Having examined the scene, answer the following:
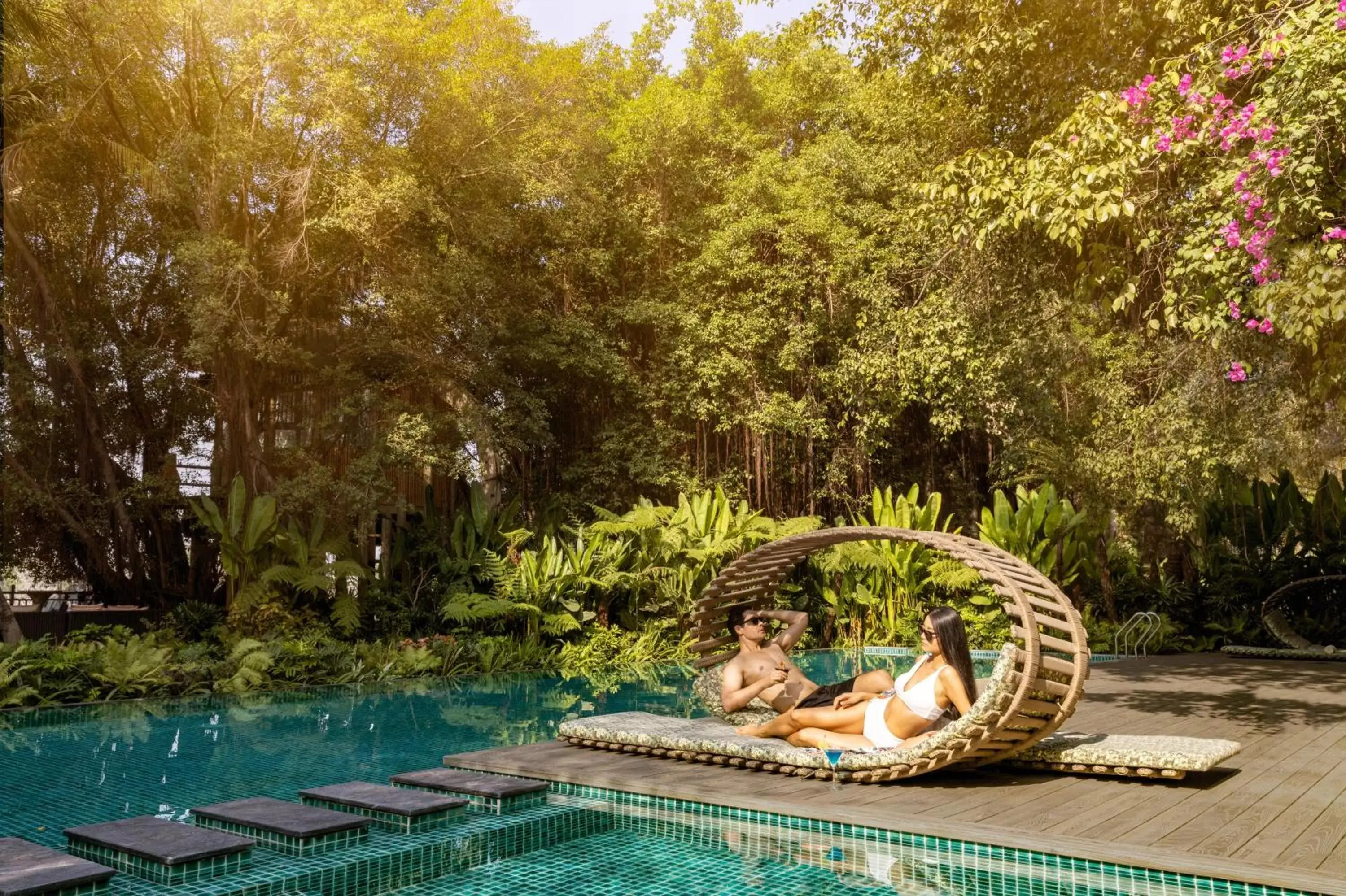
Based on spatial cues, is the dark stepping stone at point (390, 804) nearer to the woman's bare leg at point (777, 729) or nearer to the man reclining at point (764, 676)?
the woman's bare leg at point (777, 729)

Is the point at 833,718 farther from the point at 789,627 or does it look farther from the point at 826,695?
the point at 789,627

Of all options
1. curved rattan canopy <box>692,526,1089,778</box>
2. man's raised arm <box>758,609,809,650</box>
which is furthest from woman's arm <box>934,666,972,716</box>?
man's raised arm <box>758,609,809,650</box>

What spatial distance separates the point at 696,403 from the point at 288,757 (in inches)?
353

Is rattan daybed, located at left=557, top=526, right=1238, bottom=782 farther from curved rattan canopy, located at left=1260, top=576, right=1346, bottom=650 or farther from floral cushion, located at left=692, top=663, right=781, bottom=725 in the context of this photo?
curved rattan canopy, located at left=1260, top=576, right=1346, bottom=650

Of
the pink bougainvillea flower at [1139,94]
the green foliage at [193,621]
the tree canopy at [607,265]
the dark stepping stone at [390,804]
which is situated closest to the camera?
the dark stepping stone at [390,804]

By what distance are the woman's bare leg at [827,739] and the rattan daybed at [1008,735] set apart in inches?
5.1

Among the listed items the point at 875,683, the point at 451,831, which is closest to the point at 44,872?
the point at 451,831

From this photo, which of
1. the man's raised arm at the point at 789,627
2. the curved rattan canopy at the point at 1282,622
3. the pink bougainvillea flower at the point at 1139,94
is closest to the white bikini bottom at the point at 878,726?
the man's raised arm at the point at 789,627

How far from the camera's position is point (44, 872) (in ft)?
9.82

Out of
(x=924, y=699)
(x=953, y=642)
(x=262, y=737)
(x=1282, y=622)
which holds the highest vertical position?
(x=953, y=642)

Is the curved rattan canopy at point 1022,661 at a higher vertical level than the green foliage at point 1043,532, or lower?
lower

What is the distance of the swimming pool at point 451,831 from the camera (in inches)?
131

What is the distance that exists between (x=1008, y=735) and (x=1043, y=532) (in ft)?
26.6

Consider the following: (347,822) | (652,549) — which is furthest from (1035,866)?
(652,549)
